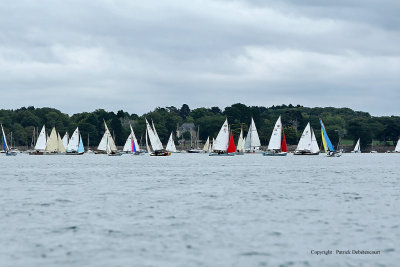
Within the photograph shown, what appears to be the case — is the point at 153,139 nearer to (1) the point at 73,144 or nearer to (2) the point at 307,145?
(2) the point at 307,145

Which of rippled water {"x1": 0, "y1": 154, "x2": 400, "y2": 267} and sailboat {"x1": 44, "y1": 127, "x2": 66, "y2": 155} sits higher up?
sailboat {"x1": 44, "y1": 127, "x2": 66, "y2": 155}

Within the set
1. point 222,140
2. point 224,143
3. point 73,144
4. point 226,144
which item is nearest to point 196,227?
point 222,140

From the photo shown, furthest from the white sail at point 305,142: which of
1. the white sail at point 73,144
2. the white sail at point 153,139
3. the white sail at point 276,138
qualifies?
the white sail at point 73,144

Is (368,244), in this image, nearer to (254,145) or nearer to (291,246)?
(291,246)

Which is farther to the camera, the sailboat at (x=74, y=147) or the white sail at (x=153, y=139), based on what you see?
the sailboat at (x=74, y=147)

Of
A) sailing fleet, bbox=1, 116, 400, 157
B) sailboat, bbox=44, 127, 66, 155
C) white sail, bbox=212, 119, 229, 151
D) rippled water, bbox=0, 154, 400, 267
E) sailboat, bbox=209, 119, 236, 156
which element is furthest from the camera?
sailboat, bbox=44, 127, 66, 155

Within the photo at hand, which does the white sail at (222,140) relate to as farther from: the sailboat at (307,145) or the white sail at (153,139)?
the sailboat at (307,145)

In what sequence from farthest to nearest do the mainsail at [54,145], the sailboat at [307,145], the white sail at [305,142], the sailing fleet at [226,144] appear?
the mainsail at [54,145], the sailboat at [307,145], the white sail at [305,142], the sailing fleet at [226,144]

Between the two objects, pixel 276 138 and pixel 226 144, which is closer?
pixel 226 144

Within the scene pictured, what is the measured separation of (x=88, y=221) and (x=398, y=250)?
15487 millimetres

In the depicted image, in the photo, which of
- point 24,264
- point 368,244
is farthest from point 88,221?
point 368,244

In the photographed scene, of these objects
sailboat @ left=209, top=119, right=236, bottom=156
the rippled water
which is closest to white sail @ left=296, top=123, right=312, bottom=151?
sailboat @ left=209, top=119, right=236, bottom=156

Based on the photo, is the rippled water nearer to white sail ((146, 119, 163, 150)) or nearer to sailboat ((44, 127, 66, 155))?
white sail ((146, 119, 163, 150))

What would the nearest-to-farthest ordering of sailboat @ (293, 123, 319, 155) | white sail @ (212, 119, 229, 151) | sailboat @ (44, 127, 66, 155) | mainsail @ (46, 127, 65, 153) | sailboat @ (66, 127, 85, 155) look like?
white sail @ (212, 119, 229, 151), sailboat @ (293, 123, 319, 155), mainsail @ (46, 127, 65, 153), sailboat @ (44, 127, 66, 155), sailboat @ (66, 127, 85, 155)
